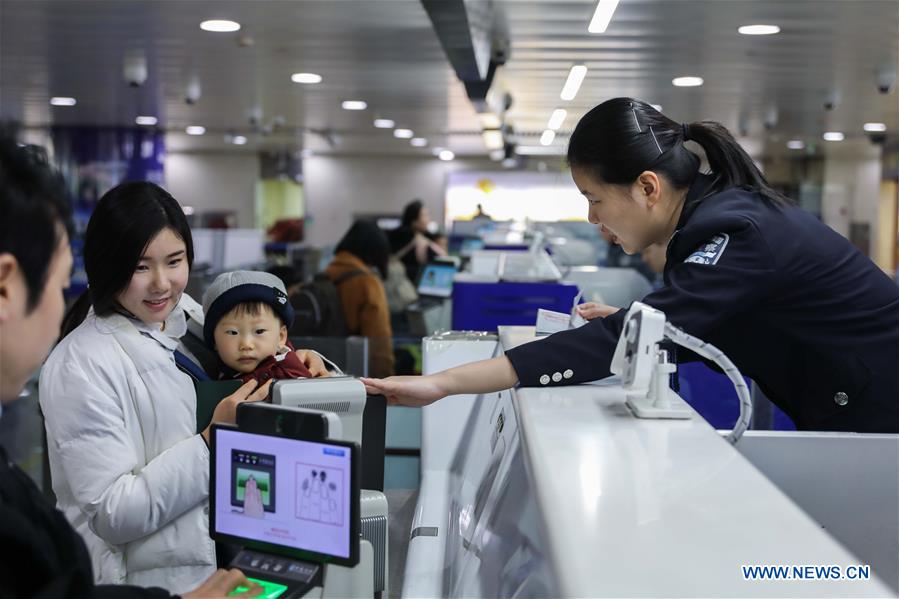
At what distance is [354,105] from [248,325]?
11676 mm

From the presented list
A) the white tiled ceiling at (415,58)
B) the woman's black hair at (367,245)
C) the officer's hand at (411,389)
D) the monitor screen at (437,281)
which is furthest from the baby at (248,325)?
the monitor screen at (437,281)

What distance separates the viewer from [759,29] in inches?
310

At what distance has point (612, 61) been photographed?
9477 mm

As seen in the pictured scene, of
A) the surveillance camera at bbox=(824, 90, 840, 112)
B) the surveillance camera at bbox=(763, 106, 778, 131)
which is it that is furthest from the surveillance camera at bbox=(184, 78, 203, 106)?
the surveillance camera at bbox=(763, 106, 778, 131)

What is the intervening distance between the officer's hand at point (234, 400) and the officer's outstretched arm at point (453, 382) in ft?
0.71

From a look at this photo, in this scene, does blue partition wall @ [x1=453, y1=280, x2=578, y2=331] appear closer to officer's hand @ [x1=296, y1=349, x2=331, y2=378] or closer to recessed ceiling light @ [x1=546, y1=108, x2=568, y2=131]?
officer's hand @ [x1=296, y1=349, x2=331, y2=378]

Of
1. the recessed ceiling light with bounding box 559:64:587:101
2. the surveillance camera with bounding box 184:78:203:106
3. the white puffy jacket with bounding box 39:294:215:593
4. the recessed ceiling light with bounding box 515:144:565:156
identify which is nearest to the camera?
the white puffy jacket with bounding box 39:294:215:593

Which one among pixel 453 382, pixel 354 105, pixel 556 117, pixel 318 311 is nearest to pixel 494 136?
pixel 556 117

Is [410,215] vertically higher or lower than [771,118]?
lower

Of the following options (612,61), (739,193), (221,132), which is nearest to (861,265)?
(739,193)

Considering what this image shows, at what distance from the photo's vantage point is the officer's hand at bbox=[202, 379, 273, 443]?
200 cm

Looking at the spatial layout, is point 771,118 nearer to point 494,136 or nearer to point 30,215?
point 494,136

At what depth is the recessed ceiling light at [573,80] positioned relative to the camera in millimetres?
8586

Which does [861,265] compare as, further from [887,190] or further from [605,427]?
[887,190]
